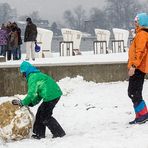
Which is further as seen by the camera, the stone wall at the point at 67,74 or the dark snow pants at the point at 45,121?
the stone wall at the point at 67,74

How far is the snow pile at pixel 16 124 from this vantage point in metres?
7.52

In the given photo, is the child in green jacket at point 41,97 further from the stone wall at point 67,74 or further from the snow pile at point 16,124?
the stone wall at point 67,74

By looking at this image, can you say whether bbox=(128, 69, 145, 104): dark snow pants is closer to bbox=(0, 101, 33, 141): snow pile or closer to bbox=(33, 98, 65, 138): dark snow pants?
bbox=(33, 98, 65, 138): dark snow pants

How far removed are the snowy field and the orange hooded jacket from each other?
3.07 ft

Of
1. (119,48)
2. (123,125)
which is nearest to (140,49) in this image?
(123,125)

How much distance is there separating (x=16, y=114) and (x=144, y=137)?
1919mm

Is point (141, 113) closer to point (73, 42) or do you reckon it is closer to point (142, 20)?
point (142, 20)

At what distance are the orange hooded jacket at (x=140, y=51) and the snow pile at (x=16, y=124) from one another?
1740 mm

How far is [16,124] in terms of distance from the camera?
7527 mm

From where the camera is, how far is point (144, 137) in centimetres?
699

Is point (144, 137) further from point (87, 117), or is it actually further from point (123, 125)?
point (87, 117)

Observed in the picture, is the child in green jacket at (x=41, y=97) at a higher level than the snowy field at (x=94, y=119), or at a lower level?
higher

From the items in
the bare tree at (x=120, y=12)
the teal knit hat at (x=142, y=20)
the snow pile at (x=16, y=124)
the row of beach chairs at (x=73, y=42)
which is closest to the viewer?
the snow pile at (x=16, y=124)

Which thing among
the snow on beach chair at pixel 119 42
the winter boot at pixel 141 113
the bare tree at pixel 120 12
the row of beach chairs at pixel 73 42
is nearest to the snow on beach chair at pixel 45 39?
the row of beach chairs at pixel 73 42
